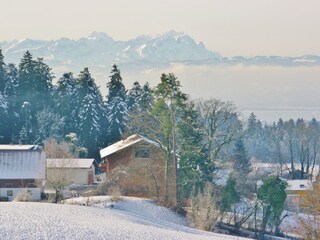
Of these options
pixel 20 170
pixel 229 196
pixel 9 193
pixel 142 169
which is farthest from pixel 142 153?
pixel 9 193

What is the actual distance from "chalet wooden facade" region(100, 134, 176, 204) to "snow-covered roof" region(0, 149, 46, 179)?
5791 mm

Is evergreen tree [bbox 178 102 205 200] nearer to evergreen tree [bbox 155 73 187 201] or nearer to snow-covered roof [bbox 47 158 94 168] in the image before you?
evergreen tree [bbox 155 73 187 201]

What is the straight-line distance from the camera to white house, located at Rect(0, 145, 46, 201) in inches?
1633

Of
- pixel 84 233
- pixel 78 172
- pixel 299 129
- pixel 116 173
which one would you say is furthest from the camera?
pixel 299 129

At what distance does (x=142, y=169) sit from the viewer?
148 ft

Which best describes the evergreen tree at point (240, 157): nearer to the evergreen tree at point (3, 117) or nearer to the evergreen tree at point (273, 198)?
the evergreen tree at point (3, 117)

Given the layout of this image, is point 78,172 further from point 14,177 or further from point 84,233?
point 84,233

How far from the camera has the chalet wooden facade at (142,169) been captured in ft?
Answer: 147

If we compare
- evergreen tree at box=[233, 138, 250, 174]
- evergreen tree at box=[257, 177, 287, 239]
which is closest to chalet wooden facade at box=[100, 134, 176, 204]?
evergreen tree at box=[257, 177, 287, 239]

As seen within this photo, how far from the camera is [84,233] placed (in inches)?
770

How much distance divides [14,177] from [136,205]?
9.50m

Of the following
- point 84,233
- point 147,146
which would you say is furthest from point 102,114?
point 84,233

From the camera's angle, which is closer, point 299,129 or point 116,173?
point 116,173

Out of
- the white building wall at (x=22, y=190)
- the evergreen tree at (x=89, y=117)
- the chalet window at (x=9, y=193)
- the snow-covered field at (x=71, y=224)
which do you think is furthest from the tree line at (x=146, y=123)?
the snow-covered field at (x=71, y=224)
